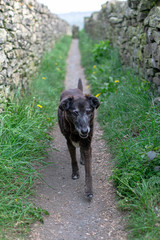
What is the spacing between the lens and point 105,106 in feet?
17.9

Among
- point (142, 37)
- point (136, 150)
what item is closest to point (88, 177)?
point (136, 150)

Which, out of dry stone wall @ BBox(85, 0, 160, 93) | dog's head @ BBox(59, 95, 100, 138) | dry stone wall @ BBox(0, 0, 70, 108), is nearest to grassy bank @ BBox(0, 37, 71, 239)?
dry stone wall @ BBox(0, 0, 70, 108)

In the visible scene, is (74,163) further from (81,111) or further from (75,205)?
(81,111)

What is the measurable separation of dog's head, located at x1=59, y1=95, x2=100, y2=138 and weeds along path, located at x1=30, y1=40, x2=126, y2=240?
897 millimetres

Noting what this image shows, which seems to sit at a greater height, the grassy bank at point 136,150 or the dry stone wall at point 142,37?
the dry stone wall at point 142,37

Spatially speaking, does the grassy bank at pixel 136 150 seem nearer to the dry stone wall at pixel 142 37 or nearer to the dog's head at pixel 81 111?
the dry stone wall at pixel 142 37

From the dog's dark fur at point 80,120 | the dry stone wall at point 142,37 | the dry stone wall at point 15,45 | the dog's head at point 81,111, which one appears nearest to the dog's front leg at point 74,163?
the dog's dark fur at point 80,120

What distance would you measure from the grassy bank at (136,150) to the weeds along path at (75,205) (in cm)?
20

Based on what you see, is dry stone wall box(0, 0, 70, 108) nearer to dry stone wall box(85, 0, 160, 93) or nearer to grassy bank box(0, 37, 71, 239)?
grassy bank box(0, 37, 71, 239)

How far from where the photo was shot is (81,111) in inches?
118

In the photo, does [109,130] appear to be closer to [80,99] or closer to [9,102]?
[80,99]

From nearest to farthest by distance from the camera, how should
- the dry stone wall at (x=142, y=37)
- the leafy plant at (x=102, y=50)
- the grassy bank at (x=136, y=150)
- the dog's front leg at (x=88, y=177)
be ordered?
the grassy bank at (x=136, y=150), the dog's front leg at (x=88, y=177), the dry stone wall at (x=142, y=37), the leafy plant at (x=102, y=50)

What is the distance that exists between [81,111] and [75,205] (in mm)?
1187

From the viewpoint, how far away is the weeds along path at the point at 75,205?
2.67 m
